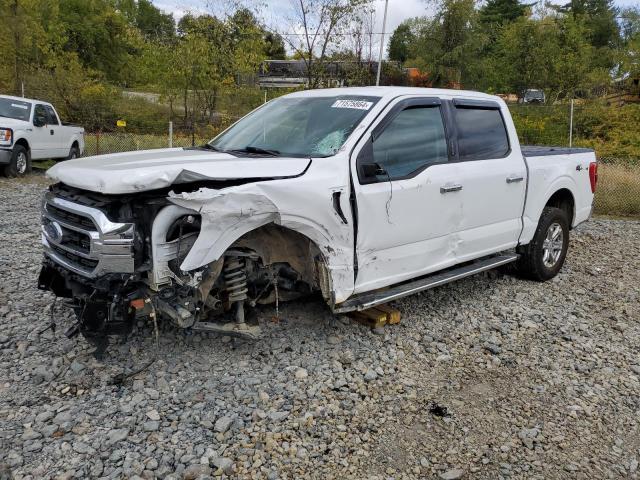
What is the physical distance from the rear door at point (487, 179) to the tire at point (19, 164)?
423 inches

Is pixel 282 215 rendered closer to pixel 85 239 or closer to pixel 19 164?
pixel 85 239

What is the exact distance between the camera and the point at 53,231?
12.6 ft

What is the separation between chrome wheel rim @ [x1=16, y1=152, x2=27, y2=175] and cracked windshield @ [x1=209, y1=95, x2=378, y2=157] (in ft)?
31.4

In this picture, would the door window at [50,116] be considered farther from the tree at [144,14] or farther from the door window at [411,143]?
the tree at [144,14]

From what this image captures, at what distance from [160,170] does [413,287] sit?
2.23m

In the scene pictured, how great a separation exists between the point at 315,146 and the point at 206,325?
1.53 m

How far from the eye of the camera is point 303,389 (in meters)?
3.70

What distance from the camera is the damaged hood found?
128 inches

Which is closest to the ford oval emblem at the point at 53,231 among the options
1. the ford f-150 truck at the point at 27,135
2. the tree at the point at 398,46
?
the ford f-150 truck at the point at 27,135

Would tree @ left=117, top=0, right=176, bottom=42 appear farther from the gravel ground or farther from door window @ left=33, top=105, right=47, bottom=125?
the gravel ground

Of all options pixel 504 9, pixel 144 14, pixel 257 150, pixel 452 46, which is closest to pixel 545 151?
pixel 257 150

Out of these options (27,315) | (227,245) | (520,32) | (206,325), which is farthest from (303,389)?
(520,32)

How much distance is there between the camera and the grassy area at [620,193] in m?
10.9

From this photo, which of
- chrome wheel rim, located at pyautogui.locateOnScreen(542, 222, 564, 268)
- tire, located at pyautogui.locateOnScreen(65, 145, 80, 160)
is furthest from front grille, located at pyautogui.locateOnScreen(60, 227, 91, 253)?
tire, located at pyautogui.locateOnScreen(65, 145, 80, 160)
